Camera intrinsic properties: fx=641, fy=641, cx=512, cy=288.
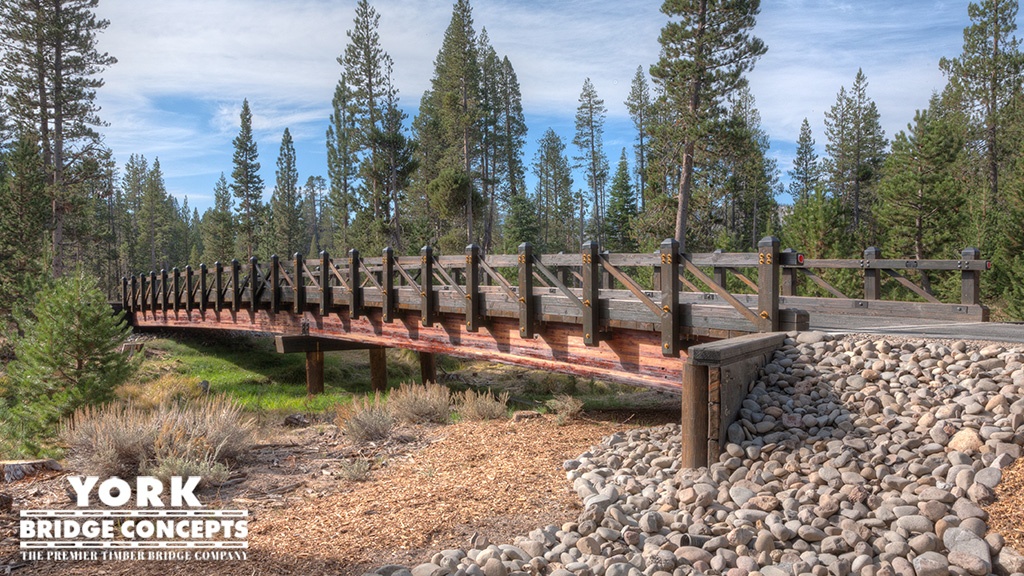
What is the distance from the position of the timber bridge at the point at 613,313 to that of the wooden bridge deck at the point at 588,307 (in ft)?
0.06

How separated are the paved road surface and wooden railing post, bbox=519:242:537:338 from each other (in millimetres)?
3874

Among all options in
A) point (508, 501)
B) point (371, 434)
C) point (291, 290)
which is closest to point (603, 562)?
point (508, 501)

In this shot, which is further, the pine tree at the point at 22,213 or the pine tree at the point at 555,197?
the pine tree at the point at 555,197

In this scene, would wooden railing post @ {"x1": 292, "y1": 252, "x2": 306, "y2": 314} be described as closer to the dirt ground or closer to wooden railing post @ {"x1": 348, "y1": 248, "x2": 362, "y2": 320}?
wooden railing post @ {"x1": 348, "y1": 248, "x2": 362, "y2": 320}

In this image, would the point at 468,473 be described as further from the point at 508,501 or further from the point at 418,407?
the point at 418,407

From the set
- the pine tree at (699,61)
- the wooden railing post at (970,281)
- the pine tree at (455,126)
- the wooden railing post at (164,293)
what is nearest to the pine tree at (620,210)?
the pine tree at (455,126)

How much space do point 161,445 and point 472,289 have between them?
5.14m

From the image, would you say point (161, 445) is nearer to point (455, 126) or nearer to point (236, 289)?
point (236, 289)

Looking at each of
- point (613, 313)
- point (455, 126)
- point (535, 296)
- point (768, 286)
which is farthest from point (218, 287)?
point (455, 126)

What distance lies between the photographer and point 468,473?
265 inches

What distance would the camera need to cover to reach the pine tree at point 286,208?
5970cm

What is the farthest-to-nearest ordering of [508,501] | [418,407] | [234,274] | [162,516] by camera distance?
1. [234,274]
2. [418,407]
3. [508,501]
4. [162,516]

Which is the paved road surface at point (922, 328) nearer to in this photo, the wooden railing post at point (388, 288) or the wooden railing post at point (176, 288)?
the wooden railing post at point (388, 288)

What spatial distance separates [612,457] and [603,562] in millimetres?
2345
